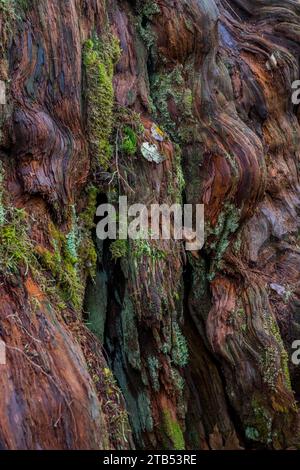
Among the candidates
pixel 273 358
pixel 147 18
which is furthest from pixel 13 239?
pixel 147 18

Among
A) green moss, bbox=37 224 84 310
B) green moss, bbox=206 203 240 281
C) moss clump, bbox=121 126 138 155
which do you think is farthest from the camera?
green moss, bbox=206 203 240 281

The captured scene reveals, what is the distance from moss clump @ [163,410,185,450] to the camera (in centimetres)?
485

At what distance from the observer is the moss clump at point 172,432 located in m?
4.85

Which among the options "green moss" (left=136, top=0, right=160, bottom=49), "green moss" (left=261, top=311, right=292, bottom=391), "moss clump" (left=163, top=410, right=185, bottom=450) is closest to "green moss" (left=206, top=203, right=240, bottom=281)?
"green moss" (left=261, top=311, right=292, bottom=391)

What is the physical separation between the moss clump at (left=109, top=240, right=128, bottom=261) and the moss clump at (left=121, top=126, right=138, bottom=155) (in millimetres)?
935

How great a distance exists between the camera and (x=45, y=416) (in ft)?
10.1

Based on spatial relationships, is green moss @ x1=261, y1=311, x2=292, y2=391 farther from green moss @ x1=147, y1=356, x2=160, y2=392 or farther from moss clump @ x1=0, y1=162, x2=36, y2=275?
moss clump @ x1=0, y1=162, x2=36, y2=275

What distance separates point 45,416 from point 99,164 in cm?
256

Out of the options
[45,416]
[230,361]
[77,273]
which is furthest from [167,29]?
[45,416]

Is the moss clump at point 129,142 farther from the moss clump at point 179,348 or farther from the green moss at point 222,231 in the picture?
the moss clump at point 179,348

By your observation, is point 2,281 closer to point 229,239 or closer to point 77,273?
point 77,273

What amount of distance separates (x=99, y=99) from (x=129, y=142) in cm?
52

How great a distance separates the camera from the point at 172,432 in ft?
16.0

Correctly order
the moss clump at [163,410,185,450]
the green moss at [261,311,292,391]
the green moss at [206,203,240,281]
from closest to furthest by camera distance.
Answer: the moss clump at [163,410,185,450] → the green moss at [261,311,292,391] → the green moss at [206,203,240,281]
